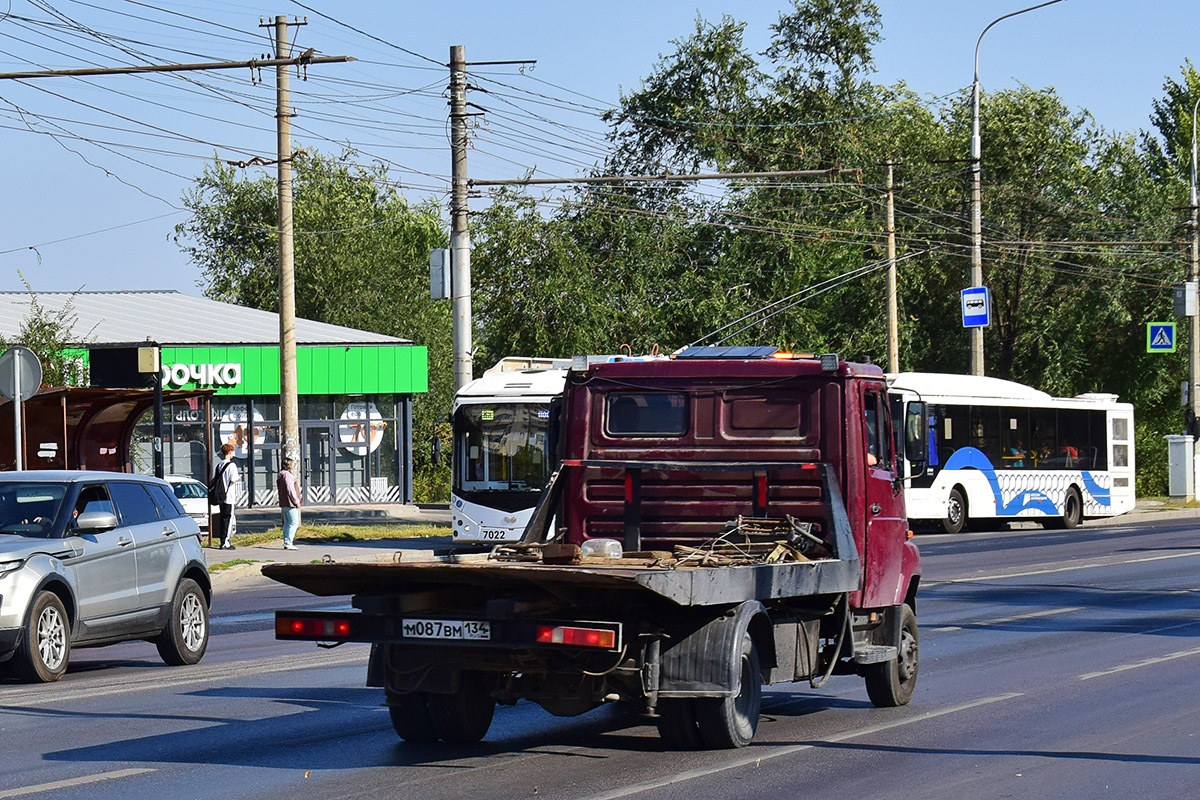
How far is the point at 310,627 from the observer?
8797 mm

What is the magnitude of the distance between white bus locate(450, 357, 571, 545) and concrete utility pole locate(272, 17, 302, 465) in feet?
11.4

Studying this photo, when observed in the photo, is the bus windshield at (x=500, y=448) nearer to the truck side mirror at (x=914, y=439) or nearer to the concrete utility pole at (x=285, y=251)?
the concrete utility pole at (x=285, y=251)

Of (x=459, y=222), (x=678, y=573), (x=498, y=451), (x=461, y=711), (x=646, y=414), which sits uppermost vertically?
(x=459, y=222)

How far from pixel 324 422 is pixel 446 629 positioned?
40.5 metres

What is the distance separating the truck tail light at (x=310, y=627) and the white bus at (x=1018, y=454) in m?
25.9

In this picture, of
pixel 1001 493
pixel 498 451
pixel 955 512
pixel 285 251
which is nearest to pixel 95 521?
pixel 498 451

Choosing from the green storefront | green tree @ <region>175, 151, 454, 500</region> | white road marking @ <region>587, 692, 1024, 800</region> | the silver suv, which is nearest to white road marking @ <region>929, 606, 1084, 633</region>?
white road marking @ <region>587, 692, 1024, 800</region>

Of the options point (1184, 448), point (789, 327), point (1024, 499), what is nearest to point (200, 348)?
point (789, 327)

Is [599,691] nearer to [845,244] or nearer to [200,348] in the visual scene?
[200,348]

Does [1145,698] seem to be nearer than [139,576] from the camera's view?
Yes

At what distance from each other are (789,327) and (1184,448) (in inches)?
554

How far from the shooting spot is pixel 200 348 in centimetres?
4638

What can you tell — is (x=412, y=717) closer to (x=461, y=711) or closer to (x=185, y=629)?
(x=461, y=711)

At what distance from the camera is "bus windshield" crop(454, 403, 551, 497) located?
88.4ft
